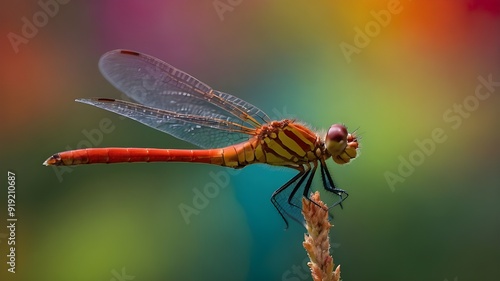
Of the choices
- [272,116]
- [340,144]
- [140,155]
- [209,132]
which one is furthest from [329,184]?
[272,116]

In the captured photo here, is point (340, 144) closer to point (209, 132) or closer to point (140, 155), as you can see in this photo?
point (209, 132)

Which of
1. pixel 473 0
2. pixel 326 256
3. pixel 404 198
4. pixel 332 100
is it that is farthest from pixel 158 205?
pixel 473 0

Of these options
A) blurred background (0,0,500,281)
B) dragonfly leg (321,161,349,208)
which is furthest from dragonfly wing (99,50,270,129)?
blurred background (0,0,500,281)

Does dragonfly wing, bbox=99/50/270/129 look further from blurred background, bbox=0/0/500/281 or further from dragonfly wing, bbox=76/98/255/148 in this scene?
blurred background, bbox=0/0/500/281

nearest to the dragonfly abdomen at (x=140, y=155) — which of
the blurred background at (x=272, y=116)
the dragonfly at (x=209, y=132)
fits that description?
the dragonfly at (x=209, y=132)

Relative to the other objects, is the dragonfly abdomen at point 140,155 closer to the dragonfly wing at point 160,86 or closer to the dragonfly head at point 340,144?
the dragonfly wing at point 160,86

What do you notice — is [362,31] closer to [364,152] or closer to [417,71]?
[417,71]
